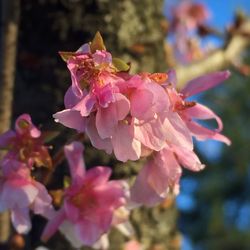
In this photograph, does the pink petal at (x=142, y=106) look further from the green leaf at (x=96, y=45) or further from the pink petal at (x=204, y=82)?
the pink petal at (x=204, y=82)

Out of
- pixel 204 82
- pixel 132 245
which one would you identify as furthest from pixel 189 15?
pixel 204 82

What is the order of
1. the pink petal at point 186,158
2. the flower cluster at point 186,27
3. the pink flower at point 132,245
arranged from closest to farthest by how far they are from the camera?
1. the pink petal at point 186,158
2. the pink flower at point 132,245
3. the flower cluster at point 186,27

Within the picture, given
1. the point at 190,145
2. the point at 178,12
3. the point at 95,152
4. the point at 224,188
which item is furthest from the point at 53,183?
the point at 224,188

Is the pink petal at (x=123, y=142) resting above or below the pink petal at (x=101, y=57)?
below

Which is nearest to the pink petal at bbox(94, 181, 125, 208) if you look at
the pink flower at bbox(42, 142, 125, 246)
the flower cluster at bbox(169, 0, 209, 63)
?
the pink flower at bbox(42, 142, 125, 246)

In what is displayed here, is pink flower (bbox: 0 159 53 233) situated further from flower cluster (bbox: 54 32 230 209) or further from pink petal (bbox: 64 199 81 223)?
flower cluster (bbox: 54 32 230 209)

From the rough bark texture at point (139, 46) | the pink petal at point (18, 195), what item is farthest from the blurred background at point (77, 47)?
the pink petal at point (18, 195)
